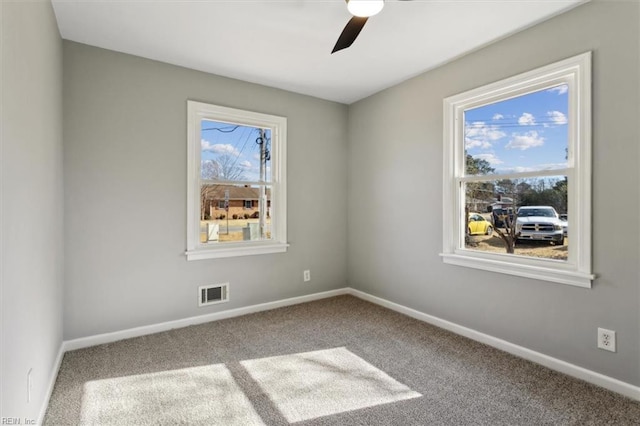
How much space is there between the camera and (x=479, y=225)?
2965 mm

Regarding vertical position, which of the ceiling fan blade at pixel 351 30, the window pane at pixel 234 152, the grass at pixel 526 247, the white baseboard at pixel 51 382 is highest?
the ceiling fan blade at pixel 351 30

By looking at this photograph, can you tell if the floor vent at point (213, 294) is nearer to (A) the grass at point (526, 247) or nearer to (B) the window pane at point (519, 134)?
(A) the grass at point (526, 247)

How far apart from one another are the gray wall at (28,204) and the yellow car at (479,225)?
10.2 ft

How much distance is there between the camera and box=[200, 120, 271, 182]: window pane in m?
3.38

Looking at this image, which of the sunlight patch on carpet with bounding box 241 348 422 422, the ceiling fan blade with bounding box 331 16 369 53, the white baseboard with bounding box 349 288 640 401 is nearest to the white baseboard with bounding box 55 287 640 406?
the white baseboard with bounding box 349 288 640 401

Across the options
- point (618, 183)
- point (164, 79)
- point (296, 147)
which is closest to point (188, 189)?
point (164, 79)

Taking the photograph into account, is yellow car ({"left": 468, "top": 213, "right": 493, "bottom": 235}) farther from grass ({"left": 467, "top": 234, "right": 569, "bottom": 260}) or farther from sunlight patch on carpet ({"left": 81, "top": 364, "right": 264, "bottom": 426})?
sunlight patch on carpet ({"left": 81, "top": 364, "right": 264, "bottom": 426})

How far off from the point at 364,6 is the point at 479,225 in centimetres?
209

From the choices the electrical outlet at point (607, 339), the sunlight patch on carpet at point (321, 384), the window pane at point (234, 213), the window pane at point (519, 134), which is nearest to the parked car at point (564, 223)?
the window pane at point (519, 134)

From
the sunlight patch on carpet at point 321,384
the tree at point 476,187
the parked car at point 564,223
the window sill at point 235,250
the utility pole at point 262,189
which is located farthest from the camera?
the utility pole at point 262,189

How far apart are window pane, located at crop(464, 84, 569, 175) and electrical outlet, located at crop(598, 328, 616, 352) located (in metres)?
1.12

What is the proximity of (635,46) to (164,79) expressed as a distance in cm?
349

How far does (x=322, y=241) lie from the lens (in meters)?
4.14

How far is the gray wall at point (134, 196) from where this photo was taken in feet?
8.82
